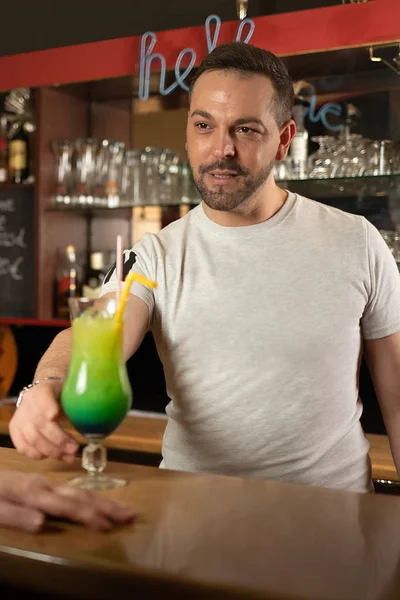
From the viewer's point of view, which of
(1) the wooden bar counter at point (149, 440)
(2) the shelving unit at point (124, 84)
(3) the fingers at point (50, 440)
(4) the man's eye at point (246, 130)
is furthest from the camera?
(2) the shelving unit at point (124, 84)

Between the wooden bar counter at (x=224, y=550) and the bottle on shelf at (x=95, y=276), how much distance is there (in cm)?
235

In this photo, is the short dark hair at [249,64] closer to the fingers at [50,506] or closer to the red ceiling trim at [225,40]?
the red ceiling trim at [225,40]

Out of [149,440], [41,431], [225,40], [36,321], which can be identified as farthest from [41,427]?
[36,321]

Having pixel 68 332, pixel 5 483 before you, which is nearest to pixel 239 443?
pixel 68 332

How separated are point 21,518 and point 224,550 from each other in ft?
0.91

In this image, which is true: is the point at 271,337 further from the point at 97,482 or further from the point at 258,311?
the point at 97,482

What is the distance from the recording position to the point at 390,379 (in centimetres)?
189

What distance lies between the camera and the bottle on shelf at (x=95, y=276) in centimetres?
358

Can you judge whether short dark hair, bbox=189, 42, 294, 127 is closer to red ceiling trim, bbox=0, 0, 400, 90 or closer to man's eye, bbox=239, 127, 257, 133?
man's eye, bbox=239, 127, 257, 133

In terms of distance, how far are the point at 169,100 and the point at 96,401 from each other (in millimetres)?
2525

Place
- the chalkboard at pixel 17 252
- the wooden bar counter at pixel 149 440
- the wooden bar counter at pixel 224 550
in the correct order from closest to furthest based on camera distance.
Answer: the wooden bar counter at pixel 224 550, the wooden bar counter at pixel 149 440, the chalkboard at pixel 17 252

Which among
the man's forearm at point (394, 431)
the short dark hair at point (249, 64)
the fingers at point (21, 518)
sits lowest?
the man's forearm at point (394, 431)

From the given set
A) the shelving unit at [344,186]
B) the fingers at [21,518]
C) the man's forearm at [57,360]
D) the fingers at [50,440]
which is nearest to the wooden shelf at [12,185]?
the shelving unit at [344,186]

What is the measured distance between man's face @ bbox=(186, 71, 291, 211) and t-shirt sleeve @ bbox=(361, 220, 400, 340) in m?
0.33
